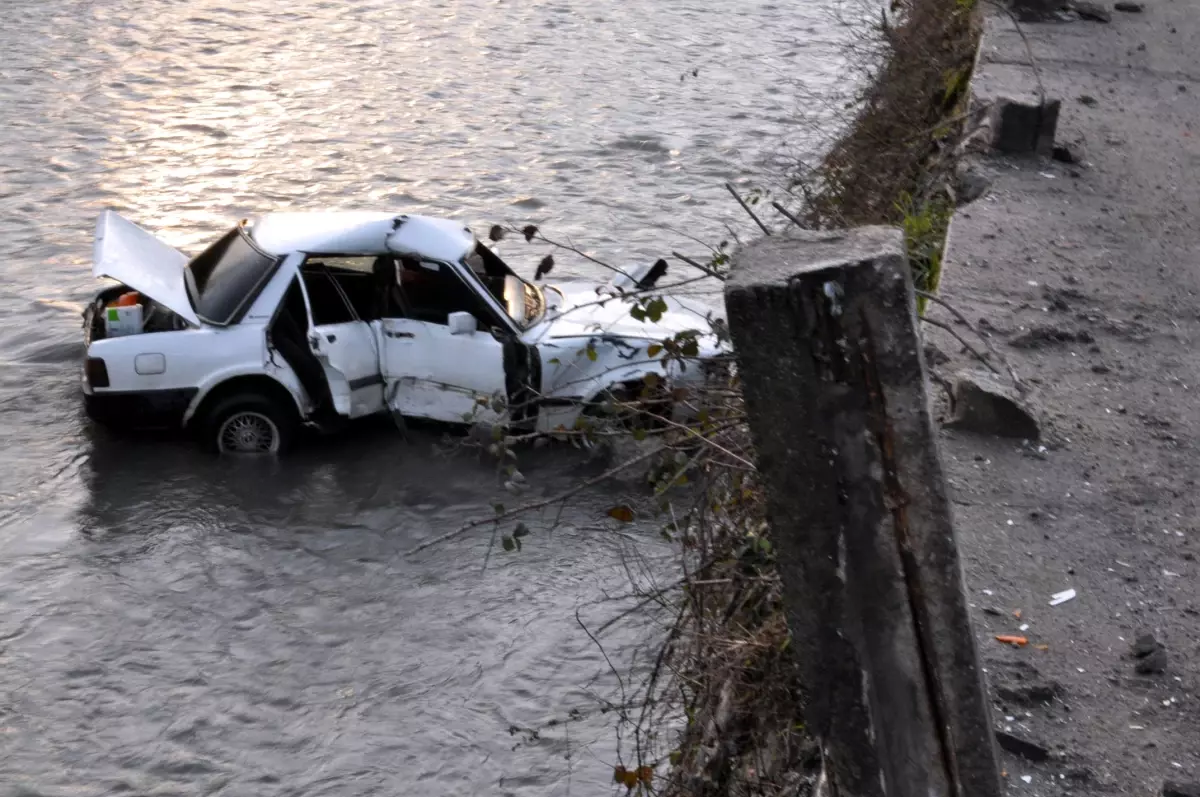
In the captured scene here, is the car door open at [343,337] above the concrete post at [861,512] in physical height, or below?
below

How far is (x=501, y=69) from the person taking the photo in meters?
19.0

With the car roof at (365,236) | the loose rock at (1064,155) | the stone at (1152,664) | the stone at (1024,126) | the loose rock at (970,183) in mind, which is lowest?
the car roof at (365,236)

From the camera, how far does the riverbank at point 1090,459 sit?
10.9 feet

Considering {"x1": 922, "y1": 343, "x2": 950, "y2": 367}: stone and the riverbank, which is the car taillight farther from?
{"x1": 922, "y1": 343, "x2": 950, "y2": 367}: stone

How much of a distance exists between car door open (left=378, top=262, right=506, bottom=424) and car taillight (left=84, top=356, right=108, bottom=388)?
181 cm

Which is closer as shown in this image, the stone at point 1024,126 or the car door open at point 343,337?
the stone at point 1024,126

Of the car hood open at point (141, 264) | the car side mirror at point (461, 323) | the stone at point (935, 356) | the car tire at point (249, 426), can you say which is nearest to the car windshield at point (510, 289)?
the car side mirror at point (461, 323)

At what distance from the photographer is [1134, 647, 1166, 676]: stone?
3.48m

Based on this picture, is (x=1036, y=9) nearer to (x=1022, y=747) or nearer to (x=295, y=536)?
(x=295, y=536)

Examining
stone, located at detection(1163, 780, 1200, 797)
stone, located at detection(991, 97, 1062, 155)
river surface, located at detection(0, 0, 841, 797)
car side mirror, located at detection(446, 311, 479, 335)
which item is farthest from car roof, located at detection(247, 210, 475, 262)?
stone, located at detection(1163, 780, 1200, 797)

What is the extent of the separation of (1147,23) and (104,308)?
9354 millimetres

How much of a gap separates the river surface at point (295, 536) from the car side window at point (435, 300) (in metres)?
1.06

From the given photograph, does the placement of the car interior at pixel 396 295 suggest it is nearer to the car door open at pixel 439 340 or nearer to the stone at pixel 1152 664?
the car door open at pixel 439 340

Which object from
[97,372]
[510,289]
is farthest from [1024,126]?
[97,372]
